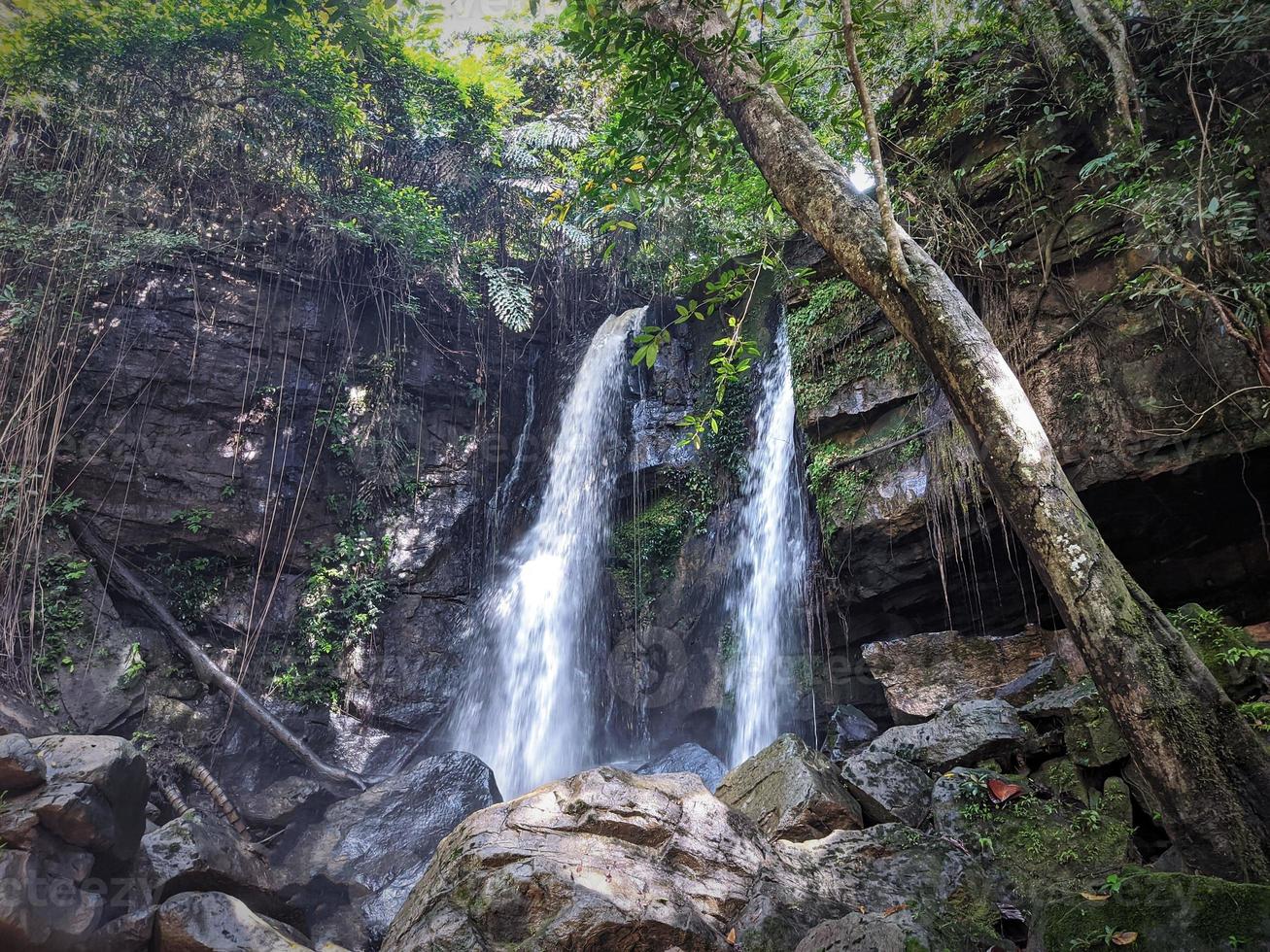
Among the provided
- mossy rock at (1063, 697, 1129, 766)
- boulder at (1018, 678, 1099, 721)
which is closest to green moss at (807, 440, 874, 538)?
boulder at (1018, 678, 1099, 721)

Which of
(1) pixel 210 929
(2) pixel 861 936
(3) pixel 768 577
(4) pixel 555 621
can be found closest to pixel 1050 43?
(3) pixel 768 577

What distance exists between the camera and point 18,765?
3689 mm

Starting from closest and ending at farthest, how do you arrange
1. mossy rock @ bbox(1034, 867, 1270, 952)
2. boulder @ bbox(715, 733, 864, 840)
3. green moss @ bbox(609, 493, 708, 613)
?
mossy rock @ bbox(1034, 867, 1270, 952) → boulder @ bbox(715, 733, 864, 840) → green moss @ bbox(609, 493, 708, 613)

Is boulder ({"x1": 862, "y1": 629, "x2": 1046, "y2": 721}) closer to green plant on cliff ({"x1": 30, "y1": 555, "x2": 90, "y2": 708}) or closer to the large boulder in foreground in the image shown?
the large boulder in foreground

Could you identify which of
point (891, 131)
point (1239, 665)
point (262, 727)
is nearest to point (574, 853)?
point (1239, 665)

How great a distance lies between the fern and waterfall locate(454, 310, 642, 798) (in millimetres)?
1281

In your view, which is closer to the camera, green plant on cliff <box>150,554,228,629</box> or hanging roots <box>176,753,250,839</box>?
hanging roots <box>176,753,250,839</box>

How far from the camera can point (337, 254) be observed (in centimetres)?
980

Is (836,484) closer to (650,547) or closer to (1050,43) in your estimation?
(650,547)

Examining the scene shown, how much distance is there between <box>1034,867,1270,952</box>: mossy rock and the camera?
1735 millimetres

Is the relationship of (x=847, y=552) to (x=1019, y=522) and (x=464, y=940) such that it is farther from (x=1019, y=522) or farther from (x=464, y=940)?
(x=464, y=940)

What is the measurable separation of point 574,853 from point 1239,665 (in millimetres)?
3099

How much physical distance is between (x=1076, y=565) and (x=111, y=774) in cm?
510

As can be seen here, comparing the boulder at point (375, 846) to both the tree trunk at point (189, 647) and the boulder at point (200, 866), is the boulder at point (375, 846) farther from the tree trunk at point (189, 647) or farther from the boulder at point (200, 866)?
the tree trunk at point (189, 647)
